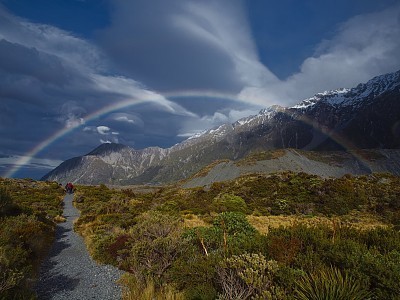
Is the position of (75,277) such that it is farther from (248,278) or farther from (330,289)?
A: (330,289)

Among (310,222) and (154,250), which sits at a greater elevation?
(154,250)

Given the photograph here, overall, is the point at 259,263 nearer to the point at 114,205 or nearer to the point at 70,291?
the point at 70,291

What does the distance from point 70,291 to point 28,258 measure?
3.66 meters

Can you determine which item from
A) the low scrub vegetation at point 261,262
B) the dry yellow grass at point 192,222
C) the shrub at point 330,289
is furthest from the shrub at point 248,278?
the dry yellow grass at point 192,222

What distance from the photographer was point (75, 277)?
37.2 feet

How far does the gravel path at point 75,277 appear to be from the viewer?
952 cm

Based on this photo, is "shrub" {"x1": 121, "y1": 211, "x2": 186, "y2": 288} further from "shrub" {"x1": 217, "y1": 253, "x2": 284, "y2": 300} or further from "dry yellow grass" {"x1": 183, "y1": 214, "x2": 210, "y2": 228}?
"dry yellow grass" {"x1": 183, "y1": 214, "x2": 210, "y2": 228}

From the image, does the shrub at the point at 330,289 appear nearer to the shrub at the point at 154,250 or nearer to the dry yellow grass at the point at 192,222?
the shrub at the point at 154,250

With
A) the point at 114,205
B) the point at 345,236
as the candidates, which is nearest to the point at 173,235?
the point at 345,236

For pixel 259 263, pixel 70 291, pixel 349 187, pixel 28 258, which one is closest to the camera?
pixel 259 263

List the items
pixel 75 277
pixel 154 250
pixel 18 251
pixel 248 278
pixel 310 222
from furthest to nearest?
1. pixel 310 222
2. pixel 75 277
3. pixel 18 251
4. pixel 154 250
5. pixel 248 278

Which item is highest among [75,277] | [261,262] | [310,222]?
[261,262]

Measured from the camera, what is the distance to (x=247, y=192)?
4862cm

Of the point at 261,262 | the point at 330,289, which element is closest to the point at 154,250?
the point at 261,262
